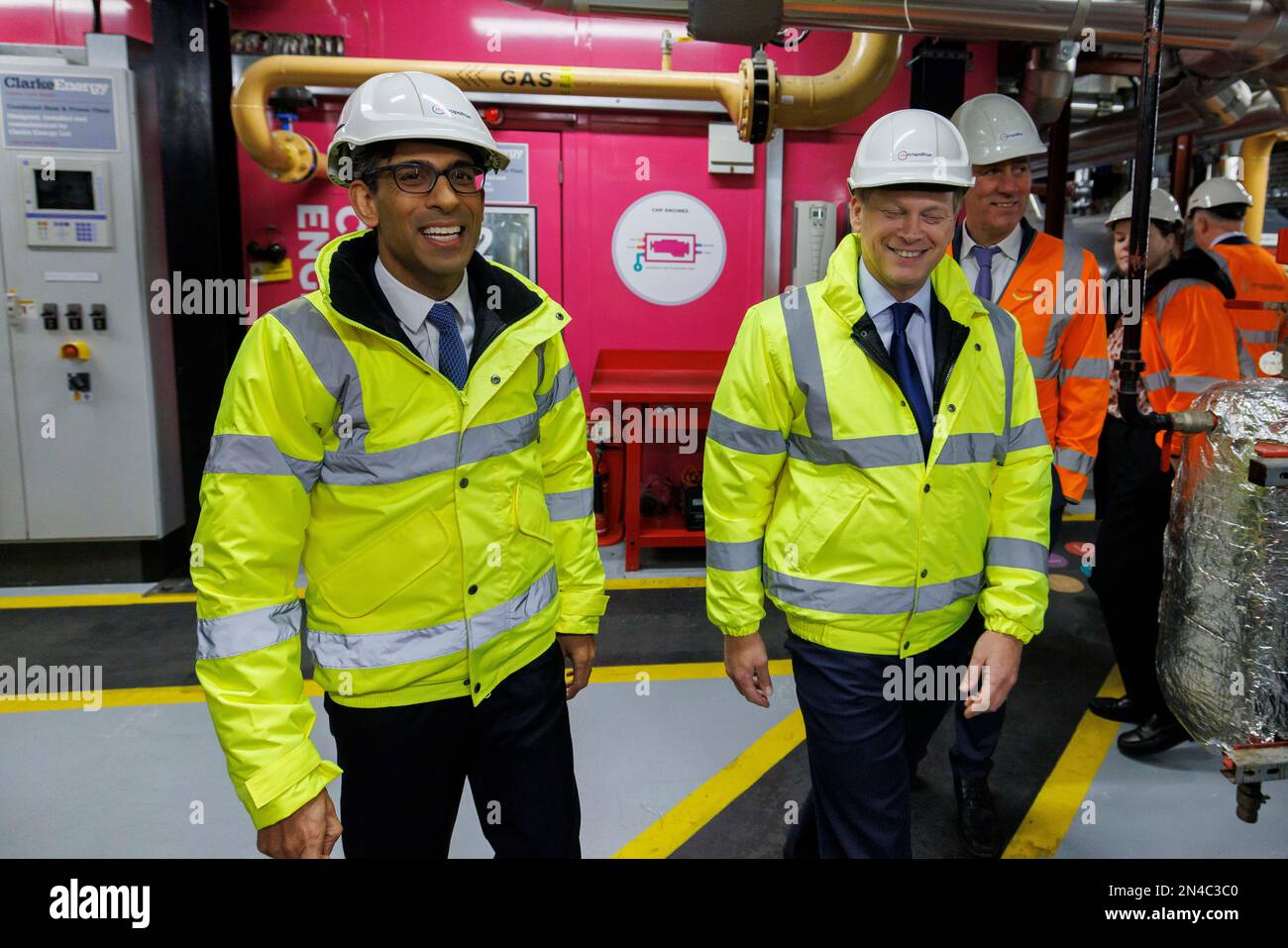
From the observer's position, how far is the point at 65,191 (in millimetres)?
4664

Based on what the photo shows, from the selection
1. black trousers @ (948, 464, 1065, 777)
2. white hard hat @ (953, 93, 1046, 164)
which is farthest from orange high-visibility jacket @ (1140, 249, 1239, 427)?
black trousers @ (948, 464, 1065, 777)

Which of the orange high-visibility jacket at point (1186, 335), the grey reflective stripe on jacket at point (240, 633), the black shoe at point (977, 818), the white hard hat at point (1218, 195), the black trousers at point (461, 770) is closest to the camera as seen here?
the grey reflective stripe on jacket at point (240, 633)

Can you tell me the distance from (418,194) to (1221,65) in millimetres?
4572

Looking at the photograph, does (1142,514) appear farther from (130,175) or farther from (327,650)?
(130,175)

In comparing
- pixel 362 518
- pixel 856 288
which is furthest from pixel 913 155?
pixel 362 518

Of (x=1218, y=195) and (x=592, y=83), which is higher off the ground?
(x=592, y=83)

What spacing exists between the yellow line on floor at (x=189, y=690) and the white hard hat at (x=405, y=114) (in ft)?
8.73

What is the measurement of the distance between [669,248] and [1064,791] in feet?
13.2

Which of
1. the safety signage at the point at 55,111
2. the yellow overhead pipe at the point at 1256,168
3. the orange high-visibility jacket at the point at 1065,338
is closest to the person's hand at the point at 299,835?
the orange high-visibility jacket at the point at 1065,338

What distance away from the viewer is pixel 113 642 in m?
4.17

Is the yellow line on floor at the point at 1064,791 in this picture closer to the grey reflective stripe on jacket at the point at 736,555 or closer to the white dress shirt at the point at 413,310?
the grey reflective stripe on jacket at the point at 736,555

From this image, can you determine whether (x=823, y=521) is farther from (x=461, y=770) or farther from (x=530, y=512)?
(x=461, y=770)

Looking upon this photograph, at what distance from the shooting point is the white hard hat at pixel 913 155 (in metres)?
1.86

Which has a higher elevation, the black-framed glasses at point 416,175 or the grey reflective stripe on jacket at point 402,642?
the black-framed glasses at point 416,175
